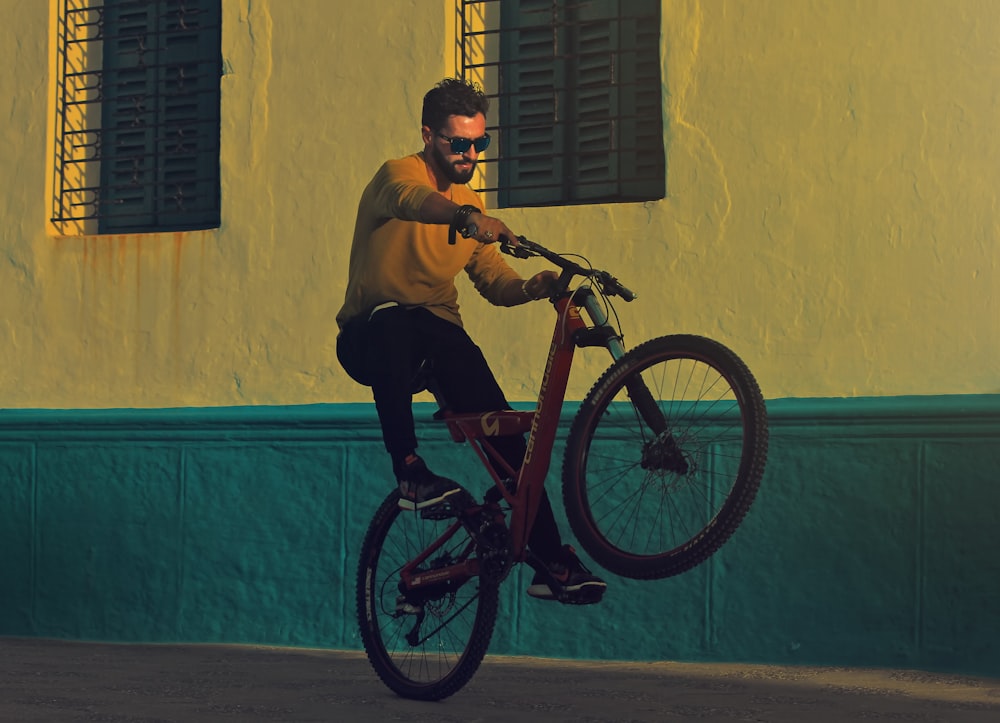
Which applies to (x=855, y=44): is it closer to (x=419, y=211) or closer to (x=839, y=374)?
(x=839, y=374)

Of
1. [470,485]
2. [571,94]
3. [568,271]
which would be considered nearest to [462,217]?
[568,271]

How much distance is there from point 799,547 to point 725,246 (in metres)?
1.47

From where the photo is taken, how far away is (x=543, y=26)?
8.40 m

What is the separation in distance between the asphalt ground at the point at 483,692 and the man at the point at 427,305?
31.2 inches

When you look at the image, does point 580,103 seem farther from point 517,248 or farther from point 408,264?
point 517,248

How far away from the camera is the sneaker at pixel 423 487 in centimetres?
574

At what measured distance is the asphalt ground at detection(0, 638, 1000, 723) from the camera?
6.00m

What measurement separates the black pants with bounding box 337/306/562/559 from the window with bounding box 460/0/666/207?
2381mm

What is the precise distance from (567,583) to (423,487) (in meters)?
0.61

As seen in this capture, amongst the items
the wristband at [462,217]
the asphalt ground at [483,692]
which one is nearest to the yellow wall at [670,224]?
the asphalt ground at [483,692]

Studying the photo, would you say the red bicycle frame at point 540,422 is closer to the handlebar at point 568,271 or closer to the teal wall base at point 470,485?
the handlebar at point 568,271

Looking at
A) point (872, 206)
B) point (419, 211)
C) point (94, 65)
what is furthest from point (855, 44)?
point (94, 65)

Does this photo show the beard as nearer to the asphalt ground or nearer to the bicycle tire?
the bicycle tire

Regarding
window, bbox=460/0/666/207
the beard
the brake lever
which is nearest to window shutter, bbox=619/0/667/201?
window, bbox=460/0/666/207
